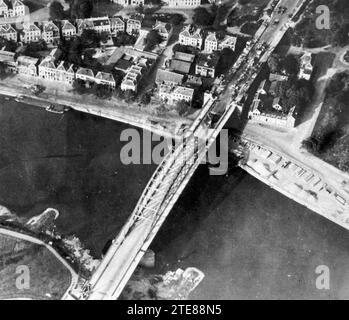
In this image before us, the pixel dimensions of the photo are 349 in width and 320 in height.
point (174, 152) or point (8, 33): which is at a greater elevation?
point (8, 33)

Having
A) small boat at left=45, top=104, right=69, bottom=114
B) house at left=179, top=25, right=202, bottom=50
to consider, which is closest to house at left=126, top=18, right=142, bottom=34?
house at left=179, top=25, right=202, bottom=50

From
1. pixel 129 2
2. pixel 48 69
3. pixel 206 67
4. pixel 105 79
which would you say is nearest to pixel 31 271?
pixel 105 79

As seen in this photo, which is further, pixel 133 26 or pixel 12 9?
pixel 12 9

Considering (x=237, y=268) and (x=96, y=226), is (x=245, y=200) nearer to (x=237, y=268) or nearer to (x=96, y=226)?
(x=237, y=268)

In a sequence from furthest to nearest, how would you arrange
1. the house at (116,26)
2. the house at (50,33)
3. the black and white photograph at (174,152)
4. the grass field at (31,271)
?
the house at (116,26) → the house at (50,33) → the black and white photograph at (174,152) → the grass field at (31,271)

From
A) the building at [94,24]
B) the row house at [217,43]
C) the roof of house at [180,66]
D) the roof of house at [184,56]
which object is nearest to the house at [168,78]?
the roof of house at [180,66]

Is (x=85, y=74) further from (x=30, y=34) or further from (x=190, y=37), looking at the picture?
(x=190, y=37)

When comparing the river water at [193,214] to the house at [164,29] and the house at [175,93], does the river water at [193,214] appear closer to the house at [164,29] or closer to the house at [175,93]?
the house at [175,93]

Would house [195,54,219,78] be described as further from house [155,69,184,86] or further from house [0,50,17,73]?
house [0,50,17,73]
